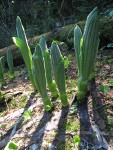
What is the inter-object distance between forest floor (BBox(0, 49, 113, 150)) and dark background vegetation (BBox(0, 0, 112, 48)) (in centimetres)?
418

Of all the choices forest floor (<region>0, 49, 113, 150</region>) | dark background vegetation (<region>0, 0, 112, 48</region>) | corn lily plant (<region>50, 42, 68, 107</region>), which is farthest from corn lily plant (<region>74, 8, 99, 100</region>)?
dark background vegetation (<region>0, 0, 112, 48</region>)

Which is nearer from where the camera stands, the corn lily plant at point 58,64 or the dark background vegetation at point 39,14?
the corn lily plant at point 58,64

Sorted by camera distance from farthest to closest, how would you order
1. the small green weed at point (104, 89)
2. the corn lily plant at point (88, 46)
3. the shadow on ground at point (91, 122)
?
the small green weed at point (104, 89) < the corn lily plant at point (88, 46) < the shadow on ground at point (91, 122)

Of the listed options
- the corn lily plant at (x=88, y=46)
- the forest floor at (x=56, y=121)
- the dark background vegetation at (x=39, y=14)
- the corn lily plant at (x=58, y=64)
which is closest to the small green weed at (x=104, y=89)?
the forest floor at (x=56, y=121)

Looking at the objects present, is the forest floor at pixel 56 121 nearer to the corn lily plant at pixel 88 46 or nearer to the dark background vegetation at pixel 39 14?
the corn lily plant at pixel 88 46

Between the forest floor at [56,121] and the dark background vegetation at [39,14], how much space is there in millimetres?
4175

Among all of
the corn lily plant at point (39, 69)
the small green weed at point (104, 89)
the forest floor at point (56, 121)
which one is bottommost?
the forest floor at point (56, 121)

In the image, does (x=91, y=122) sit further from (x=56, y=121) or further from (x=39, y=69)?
(x=39, y=69)

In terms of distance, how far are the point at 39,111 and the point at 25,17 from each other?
6.40 metres

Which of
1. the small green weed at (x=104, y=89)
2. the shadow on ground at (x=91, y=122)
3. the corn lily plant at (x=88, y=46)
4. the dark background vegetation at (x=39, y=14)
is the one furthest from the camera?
the dark background vegetation at (x=39, y=14)

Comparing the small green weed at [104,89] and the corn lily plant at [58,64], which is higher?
the corn lily plant at [58,64]

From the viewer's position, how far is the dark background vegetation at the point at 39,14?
679 centimetres

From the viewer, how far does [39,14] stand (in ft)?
27.1

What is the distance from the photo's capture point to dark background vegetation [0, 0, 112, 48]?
679cm
